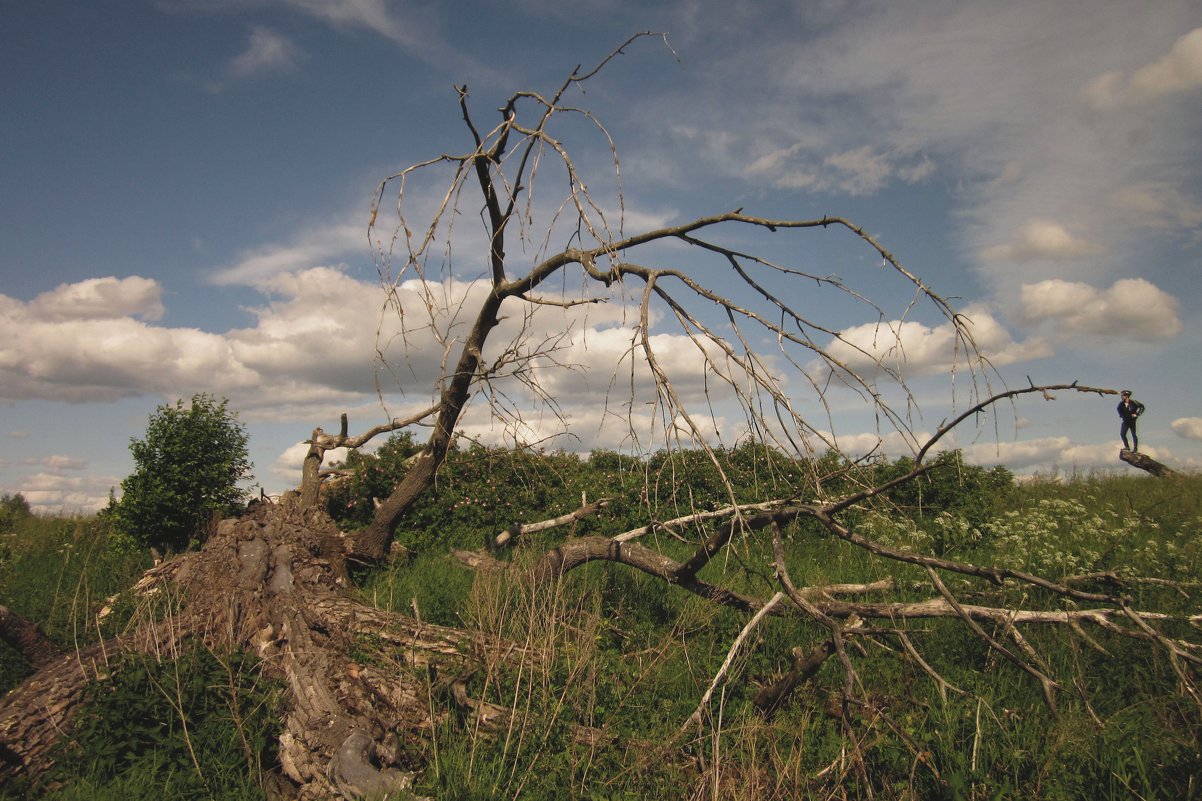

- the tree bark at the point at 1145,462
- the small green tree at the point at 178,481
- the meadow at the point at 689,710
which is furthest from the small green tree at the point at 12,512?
the tree bark at the point at 1145,462

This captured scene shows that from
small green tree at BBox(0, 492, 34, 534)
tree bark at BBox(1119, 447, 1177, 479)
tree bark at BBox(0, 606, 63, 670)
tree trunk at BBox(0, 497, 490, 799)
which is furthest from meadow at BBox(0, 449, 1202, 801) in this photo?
small green tree at BBox(0, 492, 34, 534)

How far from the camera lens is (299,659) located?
4.34 metres

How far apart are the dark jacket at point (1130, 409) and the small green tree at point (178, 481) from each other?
8.95 meters

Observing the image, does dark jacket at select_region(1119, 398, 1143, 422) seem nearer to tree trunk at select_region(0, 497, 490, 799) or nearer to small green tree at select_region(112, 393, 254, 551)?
tree trunk at select_region(0, 497, 490, 799)

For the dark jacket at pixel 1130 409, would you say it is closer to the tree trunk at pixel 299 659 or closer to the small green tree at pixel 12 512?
the tree trunk at pixel 299 659

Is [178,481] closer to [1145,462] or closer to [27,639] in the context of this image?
[27,639]

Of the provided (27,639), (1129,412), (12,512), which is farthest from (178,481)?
(1129,412)

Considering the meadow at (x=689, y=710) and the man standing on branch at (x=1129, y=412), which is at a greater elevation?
the man standing on branch at (x=1129, y=412)

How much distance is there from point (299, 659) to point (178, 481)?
215 inches

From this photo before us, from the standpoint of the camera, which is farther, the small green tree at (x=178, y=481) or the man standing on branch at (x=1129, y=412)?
the small green tree at (x=178, y=481)

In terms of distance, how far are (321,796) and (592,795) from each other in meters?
1.39

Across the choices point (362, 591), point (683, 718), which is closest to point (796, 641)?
point (683, 718)

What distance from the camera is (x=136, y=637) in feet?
14.9

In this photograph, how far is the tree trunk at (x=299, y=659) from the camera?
3662mm
